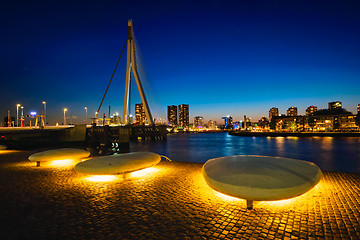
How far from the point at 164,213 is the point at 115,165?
340 cm

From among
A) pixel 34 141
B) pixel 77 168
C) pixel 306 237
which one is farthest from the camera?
pixel 34 141

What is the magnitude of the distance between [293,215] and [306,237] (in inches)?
28.9

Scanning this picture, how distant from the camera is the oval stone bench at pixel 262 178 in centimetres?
397

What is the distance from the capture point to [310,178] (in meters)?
4.41

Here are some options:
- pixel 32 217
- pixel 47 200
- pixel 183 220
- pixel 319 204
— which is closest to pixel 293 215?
pixel 319 204

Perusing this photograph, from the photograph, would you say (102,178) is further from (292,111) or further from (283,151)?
(292,111)

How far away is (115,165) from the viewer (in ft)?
22.3

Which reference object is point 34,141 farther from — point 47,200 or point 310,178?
point 310,178

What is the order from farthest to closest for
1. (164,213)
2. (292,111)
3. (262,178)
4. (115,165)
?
1. (292,111)
2. (115,165)
3. (262,178)
4. (164,213)

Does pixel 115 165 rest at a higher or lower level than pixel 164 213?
higher

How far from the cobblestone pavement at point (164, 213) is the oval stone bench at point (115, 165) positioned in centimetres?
53

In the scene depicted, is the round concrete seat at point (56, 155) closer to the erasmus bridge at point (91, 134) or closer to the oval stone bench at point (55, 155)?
the oval stone bench at point (55, 155)

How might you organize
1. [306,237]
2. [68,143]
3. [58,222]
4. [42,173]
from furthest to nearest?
[68,143] < [42,173] < [58,222] < [306,237]

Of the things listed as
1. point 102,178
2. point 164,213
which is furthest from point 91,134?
point 164,213
